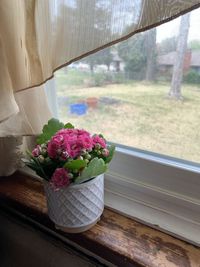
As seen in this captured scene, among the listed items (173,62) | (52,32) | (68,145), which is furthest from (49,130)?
(173,62)

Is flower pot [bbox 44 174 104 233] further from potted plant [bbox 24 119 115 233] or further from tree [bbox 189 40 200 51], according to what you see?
A: tree [bbox 189 40 200 51]

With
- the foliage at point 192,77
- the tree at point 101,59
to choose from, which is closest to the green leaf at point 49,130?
the tree at point 101,59

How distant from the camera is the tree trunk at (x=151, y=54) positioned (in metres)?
0.58

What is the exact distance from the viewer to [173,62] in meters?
0.57

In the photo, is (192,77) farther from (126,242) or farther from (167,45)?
(126,242)

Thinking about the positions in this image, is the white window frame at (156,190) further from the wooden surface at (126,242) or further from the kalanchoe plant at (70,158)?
the kalanchoe plant at (70,158)

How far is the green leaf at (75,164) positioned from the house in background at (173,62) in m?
0.28

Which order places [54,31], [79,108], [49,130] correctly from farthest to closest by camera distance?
[79,108], [49,130], [54,31]

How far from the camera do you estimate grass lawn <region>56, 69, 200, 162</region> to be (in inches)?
23.3

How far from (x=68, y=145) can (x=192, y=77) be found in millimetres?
304

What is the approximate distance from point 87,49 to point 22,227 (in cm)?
57

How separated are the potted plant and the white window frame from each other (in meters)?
0.10

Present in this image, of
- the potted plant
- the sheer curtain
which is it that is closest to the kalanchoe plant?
the potted plant

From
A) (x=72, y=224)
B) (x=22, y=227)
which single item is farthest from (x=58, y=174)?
(x=22, y=227)
